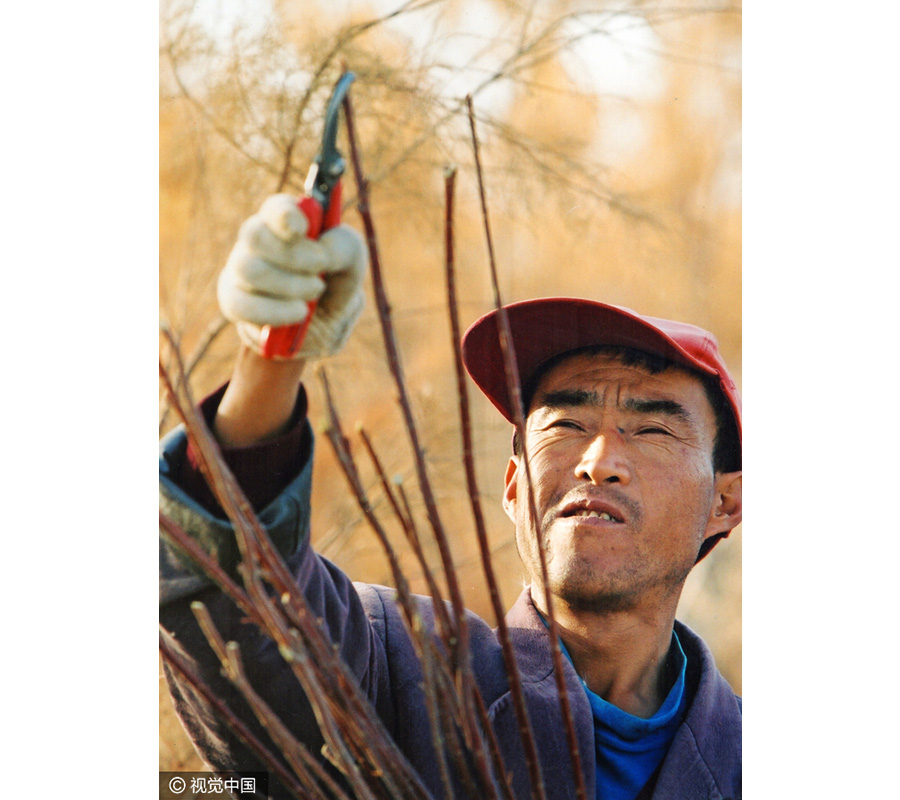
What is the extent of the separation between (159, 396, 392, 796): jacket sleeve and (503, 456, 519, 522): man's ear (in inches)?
10.4

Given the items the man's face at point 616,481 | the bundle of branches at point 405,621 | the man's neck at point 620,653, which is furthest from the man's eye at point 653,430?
the bundle of branches at point 405,621

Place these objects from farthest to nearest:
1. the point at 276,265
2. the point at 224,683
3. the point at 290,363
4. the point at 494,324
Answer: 1. the point at 494,324
2. the point at 224,683
3. the point at 290,363
4. the point at 276,265

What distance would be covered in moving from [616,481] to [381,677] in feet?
1.50

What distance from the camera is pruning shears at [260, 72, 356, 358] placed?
120cm

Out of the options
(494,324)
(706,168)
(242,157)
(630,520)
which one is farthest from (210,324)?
(706,168)

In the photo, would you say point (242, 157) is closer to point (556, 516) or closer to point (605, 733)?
point (556, 516)

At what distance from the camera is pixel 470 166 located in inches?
63.6

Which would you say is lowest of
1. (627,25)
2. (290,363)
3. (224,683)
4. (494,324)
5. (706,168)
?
(224,683)

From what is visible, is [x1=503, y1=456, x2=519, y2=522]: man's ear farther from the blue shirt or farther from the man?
the blue shirt

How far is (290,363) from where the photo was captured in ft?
4.36

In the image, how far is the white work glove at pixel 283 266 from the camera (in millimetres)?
1157

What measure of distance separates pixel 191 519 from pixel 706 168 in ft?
3.17

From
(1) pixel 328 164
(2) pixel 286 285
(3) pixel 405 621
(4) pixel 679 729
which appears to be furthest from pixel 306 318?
(4) pixel 679 729

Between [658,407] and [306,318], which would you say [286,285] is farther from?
[658,407]
